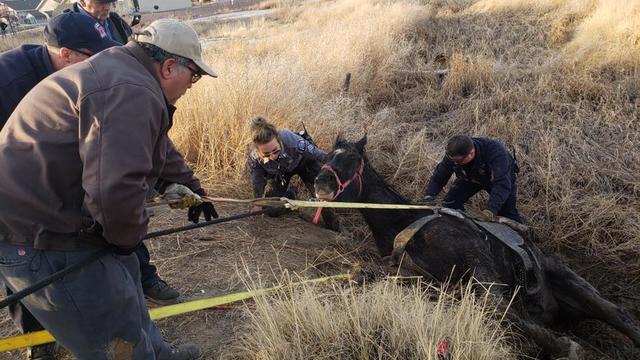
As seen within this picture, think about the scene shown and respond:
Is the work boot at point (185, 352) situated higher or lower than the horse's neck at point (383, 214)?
lower

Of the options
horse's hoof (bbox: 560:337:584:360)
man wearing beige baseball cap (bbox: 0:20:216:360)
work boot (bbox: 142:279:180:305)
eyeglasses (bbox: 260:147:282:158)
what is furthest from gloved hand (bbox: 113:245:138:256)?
horse's hoof (bbox: 560:337:584:360)

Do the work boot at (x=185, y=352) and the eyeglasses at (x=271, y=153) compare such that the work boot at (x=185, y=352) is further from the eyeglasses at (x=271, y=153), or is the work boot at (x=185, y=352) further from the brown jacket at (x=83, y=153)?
the eyeglasses at (x=271, y=153)

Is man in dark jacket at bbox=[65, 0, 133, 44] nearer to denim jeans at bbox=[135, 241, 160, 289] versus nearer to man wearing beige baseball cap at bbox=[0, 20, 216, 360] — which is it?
denim jeans at bbox=[135, 241, 160, 289]

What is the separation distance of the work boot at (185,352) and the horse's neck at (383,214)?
175 cm

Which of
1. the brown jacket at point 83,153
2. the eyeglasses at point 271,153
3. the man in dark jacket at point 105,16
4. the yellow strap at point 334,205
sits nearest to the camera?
the brown jacket at point 83,153

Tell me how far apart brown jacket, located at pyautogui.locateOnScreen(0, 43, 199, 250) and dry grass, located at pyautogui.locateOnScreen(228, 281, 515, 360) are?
3.25 feet

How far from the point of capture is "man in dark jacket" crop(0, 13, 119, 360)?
2590 mm

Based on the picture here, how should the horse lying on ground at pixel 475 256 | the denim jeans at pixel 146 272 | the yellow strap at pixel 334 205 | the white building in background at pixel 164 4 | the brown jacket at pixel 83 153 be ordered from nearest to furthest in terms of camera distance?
the brown jacket at pixel 83 153, the yellow strap at pixel 334 205, the denim jeans at pixel 146 272, the horse lying on ground at pixel 475 256, the white building in background at pixel 164 4

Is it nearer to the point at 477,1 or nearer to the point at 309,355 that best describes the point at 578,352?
the point at 309,355

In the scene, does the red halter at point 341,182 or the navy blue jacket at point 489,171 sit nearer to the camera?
the red halter at point 341,182

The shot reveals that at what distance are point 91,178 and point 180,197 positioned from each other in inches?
37.3

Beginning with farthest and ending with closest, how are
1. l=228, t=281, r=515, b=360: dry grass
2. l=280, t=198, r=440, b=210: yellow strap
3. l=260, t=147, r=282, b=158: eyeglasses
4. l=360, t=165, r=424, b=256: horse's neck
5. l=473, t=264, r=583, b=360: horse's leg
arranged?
1. l=260, t=147, r=282, b=158: eyeglasses
2. l=360, t=165, r=424, b=256: horse's neck
3. l=473, t=264, r=583, b=360: horse's leg
4. l=280, t=198, r=440, b=210: yellow strap
5. l=228, t=281, r=515, b=360: dry grass

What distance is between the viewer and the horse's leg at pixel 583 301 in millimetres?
3473

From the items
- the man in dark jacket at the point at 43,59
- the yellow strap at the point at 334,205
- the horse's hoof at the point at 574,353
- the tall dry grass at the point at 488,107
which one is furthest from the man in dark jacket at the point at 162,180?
the horse's hoof at the point at 574,353
